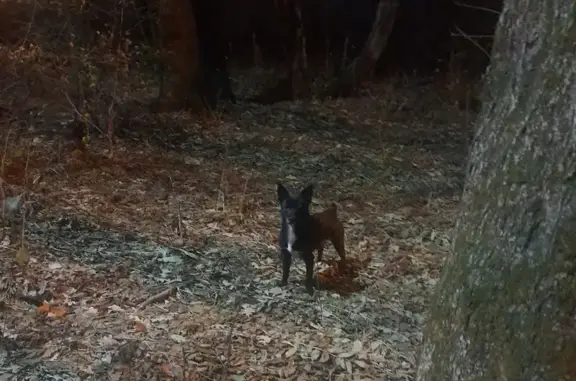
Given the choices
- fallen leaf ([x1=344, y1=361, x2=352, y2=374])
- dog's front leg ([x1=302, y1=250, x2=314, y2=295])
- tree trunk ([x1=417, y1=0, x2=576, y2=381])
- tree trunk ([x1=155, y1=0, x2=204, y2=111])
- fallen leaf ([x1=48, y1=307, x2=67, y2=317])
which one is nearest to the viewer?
tree trunk ([x1=417, y1=0, x2=576, y2=381])

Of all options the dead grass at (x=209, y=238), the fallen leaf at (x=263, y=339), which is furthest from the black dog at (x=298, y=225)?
the fallen leaf at (x=263, y=339)

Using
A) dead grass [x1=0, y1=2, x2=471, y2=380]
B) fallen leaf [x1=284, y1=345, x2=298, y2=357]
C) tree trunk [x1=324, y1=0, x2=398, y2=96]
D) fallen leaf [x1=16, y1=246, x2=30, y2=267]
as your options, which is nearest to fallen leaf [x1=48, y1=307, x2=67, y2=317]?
dead grass [x1=0, y1=2, x2=471, y2=380]

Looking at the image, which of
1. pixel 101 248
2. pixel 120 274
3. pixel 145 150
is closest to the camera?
pixel 120 274

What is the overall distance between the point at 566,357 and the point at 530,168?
0.58 m

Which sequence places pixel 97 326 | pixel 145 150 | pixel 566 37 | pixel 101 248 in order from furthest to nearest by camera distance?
pixel 145 150, pixel 101 248, pixel 97 326, pixel 566 37

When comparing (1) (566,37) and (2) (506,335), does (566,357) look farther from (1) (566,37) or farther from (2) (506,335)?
(1) (566,37)

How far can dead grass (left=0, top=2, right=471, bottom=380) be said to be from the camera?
387cm

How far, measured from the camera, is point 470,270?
2482mm

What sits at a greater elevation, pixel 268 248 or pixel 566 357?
pixel 566 357

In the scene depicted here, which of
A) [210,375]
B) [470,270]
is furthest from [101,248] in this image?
[470,270]

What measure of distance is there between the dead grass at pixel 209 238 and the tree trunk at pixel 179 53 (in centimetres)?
26

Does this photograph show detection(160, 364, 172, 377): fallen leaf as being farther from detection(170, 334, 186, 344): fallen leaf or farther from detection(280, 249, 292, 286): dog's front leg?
detection(280, 249, 292, 286): dog's front leg

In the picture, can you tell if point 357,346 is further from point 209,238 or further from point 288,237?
point 209,238

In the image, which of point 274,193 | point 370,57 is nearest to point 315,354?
point 274,193
